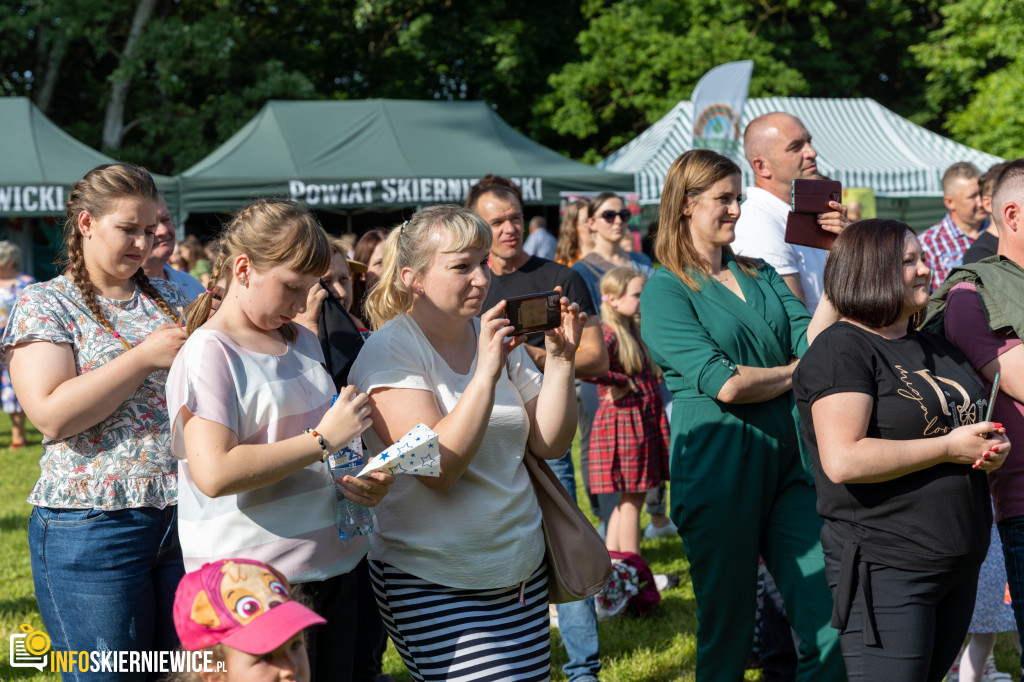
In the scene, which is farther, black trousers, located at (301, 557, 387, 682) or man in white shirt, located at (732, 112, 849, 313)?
man in white shirt, located at (732, 112, 849, 313)

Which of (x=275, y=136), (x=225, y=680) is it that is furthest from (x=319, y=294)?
(x=275, y=136)

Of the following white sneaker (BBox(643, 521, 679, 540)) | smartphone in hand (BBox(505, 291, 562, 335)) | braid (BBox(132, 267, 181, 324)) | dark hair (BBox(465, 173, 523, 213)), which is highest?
dark hair (BBox(465, 173, 523, 213))

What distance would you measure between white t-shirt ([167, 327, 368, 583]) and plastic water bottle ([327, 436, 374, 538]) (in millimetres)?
31

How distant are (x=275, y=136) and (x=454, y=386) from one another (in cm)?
1144

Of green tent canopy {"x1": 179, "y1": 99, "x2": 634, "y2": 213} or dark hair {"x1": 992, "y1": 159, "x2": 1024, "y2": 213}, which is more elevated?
green tent canopy {"x1": 179, "y1": 99, "x2": 634, "y2": 213}

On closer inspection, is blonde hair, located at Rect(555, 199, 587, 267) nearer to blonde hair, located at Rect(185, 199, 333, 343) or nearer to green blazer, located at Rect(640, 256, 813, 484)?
green blazer, located at Rect(640, 256, 813, 484)

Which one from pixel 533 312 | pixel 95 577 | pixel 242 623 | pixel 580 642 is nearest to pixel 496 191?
pixel 533 312

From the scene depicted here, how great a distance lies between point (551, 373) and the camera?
2934 millimetres

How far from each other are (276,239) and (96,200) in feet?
2.11

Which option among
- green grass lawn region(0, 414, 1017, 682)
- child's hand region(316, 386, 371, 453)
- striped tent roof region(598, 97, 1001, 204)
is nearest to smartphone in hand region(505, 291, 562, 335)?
child's hand region(316, 386, 371, 453)

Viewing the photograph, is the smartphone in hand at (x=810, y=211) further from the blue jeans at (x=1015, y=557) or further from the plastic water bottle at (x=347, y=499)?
the plastic water bottle at (x=347, y=499)

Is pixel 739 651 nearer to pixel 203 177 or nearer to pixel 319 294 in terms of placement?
pixel 319 294

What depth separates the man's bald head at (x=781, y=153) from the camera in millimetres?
3973

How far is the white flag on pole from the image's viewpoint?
10736 mm
